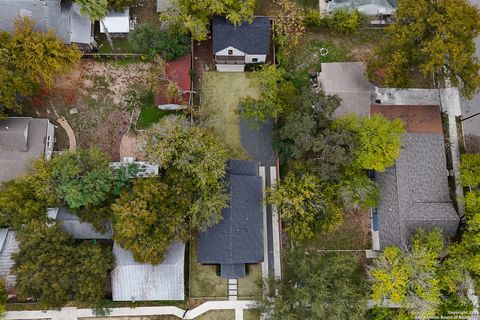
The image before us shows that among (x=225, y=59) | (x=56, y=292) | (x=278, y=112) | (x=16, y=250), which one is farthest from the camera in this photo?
(x=225, y=59)

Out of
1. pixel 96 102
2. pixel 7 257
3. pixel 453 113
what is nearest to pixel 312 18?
pixel 453 113

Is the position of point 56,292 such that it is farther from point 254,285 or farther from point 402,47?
point 402,47

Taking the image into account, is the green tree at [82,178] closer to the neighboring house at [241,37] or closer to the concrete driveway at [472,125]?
the neighboring house at [241,37]

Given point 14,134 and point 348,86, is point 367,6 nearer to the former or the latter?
point 348,86

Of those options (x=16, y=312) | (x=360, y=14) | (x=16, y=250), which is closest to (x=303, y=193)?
(x=360, y=14)

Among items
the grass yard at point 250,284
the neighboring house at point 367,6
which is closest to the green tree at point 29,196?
the grass yard at point 250,284
